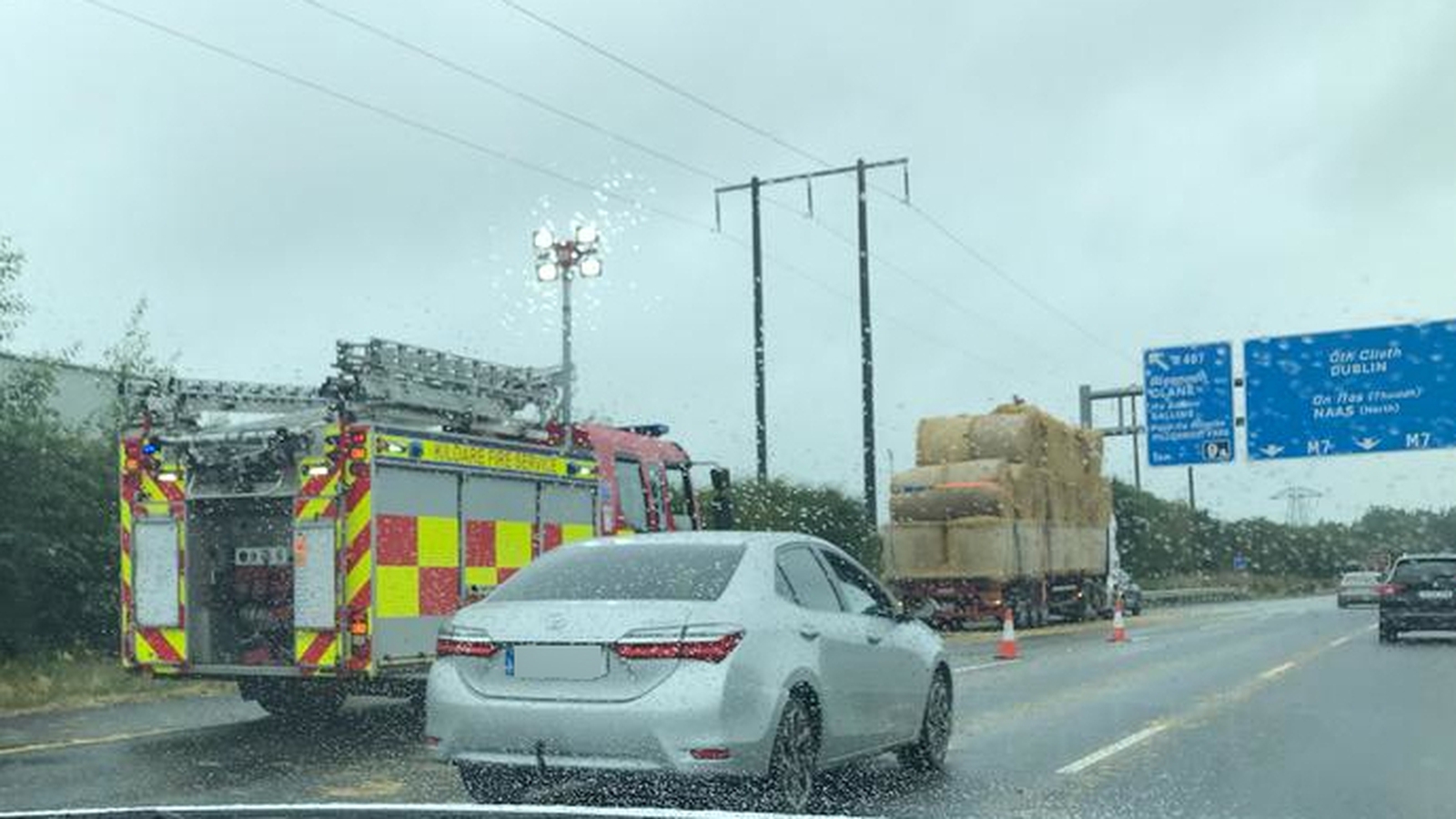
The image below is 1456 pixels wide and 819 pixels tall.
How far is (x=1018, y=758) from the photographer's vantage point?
32.4 feet

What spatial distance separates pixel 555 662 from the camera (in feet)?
23.2

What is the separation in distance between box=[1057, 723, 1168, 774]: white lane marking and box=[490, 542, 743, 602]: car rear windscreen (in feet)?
9.48

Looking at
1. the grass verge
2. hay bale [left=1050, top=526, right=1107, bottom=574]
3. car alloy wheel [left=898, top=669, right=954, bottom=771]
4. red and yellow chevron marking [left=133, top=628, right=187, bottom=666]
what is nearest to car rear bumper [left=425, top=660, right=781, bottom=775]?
car alloy wheel [left=898, top=669, right=954, bottom=771]

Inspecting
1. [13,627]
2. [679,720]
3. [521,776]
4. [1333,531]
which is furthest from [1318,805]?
[1333,531]

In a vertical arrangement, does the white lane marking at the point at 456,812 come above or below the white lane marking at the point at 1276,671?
above

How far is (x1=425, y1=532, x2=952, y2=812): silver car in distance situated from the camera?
688 cm

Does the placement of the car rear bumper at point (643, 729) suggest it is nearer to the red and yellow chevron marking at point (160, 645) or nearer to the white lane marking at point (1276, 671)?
the red and yellow chevron marking at point (160, 645)

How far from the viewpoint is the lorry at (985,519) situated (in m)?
32.0

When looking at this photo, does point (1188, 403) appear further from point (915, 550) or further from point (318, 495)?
point (318, 495)

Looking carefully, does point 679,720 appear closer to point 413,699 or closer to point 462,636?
point 462,636

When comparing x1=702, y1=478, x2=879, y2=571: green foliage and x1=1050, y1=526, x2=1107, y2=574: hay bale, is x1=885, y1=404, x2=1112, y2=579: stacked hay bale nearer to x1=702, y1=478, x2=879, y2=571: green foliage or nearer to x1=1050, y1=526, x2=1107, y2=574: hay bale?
x1=1050, y1=526, x2=1107, y2=574: hay bale

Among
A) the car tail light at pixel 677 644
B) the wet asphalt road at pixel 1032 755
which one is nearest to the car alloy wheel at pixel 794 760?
the wet asphalt road at pixel 1032 755

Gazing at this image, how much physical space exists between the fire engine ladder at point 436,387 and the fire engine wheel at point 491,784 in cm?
427

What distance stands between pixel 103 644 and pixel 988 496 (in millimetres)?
18971
